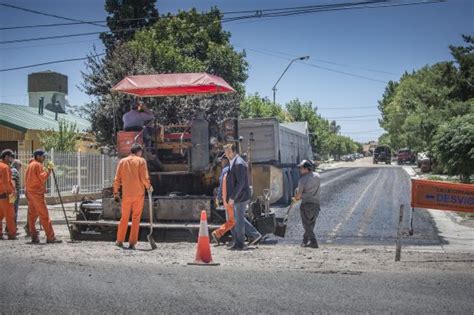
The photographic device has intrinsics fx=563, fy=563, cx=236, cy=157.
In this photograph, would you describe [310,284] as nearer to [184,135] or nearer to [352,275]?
[352,275]

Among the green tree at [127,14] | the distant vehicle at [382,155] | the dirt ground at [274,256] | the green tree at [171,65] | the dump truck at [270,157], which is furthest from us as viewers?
the distant vehicle at [382,155]

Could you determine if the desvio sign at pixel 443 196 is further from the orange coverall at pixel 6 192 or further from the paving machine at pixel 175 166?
the orange coverall at pixel 6 192

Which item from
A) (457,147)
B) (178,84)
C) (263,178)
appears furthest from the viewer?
(263,178)

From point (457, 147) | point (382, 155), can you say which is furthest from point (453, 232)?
point (382, 155)

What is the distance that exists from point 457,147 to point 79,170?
13282 millimetres

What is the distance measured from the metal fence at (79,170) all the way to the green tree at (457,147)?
1274 cm

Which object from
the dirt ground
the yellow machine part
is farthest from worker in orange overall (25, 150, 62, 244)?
the yellow machine part

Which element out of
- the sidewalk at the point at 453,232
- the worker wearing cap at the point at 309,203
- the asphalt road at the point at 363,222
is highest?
the worker wearing cap at the point at 309,203

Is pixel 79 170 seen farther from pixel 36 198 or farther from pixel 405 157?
pixel 405 157

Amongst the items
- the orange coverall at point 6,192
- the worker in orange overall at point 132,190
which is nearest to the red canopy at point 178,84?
the worker in orange overall at point 132,190

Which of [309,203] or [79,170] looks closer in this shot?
[309,203]

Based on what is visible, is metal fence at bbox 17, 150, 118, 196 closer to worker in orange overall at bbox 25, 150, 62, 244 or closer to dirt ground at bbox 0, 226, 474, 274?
worker in orange overall at bbox 25, 150, 62, 244

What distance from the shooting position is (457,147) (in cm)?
1667

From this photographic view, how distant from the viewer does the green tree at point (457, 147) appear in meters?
16.4
